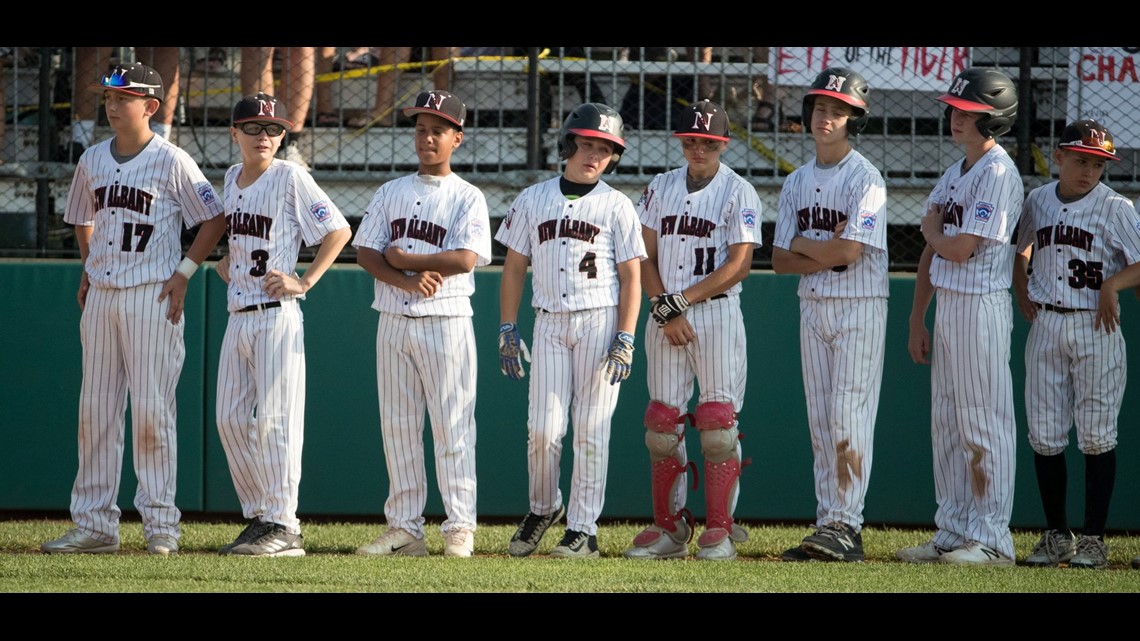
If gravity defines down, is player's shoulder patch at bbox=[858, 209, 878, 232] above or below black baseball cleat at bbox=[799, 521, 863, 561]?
above

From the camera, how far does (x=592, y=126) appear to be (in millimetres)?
5426

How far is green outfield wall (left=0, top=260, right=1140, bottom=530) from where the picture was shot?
673cm

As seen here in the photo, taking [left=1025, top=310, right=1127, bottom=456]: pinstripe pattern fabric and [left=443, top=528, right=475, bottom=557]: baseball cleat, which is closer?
[left=443, top=528, right=475, bottom=557]: baseball cleat

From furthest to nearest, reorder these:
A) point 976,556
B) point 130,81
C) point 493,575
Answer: point 130,81, point 976,556, point 493,575

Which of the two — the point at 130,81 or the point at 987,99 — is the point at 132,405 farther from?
the point at 987,99

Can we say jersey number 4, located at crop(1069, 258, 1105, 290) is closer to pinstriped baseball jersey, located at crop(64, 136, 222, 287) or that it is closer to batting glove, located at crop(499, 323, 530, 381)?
batting glove, located at crop(499, 323, 530, 381)

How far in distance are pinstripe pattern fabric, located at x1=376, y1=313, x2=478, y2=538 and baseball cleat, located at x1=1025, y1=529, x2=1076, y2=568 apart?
7.96ft

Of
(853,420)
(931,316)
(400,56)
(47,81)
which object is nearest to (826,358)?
(853,420)

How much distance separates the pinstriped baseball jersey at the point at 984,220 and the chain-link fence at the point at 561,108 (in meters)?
1.50

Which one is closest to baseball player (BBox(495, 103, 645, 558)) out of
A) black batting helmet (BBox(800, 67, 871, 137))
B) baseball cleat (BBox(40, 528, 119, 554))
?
black batting helmet (BBox(800, 67, 871, 137))

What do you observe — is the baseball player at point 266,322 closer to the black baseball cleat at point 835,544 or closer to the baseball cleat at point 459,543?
the baseball cleat at point 459,543

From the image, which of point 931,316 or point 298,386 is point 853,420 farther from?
point 298,386

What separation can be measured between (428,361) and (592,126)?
1.22 m

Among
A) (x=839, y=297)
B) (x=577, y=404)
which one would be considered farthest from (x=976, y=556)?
(x=577, y=404)
